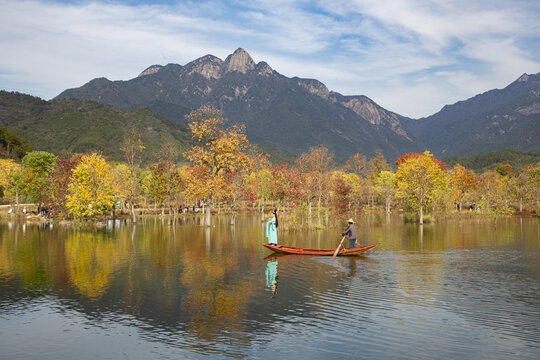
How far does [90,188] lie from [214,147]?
23.5 m

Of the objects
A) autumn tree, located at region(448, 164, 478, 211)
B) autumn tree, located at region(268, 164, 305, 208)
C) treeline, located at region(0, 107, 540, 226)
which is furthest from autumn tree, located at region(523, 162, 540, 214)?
autumn tree, located at region(268, 164, 305, 208)

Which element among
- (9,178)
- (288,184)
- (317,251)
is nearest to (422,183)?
(288,184)

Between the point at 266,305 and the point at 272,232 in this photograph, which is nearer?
the point at 266,305

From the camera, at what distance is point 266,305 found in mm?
19047

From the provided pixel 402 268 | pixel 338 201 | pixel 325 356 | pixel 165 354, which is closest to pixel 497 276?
pixel 402 268

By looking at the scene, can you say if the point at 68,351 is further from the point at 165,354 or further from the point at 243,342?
the point at 243,342

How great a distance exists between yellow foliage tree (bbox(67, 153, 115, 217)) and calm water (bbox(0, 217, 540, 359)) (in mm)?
32313

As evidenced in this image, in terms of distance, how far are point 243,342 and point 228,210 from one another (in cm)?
9123

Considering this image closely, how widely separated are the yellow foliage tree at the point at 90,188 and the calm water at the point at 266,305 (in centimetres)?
3231

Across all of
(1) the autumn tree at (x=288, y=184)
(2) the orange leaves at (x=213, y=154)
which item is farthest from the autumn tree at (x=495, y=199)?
(2) the orange leaves at (x=213, y=154)

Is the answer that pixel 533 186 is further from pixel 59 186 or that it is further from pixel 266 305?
pixel 59 186

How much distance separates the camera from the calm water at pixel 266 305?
46.0 ft

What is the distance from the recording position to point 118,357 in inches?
523

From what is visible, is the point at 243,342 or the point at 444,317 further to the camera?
the point at 444,317
